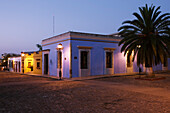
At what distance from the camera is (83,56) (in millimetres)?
19859

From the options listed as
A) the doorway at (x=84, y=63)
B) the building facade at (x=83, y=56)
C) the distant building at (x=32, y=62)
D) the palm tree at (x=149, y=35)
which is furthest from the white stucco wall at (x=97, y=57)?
the distant building at (x=32, y=62)

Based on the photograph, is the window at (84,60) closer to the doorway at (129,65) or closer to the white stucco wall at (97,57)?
the white stucco wall at (97,57)

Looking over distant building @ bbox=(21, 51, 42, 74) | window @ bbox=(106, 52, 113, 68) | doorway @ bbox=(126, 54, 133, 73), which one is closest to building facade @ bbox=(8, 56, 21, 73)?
distant building @ bbox=(21, 51, 42, 74)

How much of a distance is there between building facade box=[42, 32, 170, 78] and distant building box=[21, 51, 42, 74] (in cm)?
302

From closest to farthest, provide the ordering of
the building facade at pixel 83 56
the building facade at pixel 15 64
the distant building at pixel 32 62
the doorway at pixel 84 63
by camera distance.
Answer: the building facade at pixel 83 56
the doorway at pixel 84 63
the distant building at pixel 32 62
the building facade at pixel 15 64

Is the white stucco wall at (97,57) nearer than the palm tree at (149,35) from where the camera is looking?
No

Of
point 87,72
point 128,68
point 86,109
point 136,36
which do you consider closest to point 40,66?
point 87,72

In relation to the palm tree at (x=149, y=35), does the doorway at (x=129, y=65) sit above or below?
below

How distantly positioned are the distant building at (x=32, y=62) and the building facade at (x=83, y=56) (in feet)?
9.90

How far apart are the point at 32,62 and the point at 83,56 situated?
659 inches

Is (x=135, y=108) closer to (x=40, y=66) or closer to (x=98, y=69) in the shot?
(x=98, y=69)

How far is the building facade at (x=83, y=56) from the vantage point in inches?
747

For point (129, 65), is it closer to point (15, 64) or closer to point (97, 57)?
point (97, 57)

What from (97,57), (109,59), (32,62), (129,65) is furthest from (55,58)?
(32,62)
